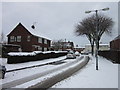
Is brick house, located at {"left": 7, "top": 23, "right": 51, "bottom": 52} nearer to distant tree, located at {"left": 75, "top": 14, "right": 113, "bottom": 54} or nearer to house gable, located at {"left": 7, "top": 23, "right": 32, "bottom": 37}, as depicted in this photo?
house gable, located at {"left": 7, "top": 23, "right": 32, "bottom": 37}

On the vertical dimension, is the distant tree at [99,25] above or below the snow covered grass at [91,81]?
above

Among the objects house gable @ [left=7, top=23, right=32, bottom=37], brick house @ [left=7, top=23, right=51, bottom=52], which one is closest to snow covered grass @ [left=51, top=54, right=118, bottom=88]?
brick house @ [left=7, top=23, right=51, bottom=52]

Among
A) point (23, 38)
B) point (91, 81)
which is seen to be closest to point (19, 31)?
point (23, 38)

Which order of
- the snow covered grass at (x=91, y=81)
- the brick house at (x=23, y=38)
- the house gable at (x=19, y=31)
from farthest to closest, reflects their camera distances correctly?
the house gable at (x=19, y=31) < the brick house at (x=23, y=38) < the snow covered grass at (x=91, y=81)

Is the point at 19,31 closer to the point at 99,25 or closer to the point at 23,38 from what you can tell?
the point at 23,38

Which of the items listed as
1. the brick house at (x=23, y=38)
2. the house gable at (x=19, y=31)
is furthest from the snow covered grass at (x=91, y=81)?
the house gable at (x=19, y=31)

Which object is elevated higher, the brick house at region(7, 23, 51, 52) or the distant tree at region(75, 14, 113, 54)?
the distant tree at region(75, 14, 113, 54)

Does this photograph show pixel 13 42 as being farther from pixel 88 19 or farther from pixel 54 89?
pixel 54 89

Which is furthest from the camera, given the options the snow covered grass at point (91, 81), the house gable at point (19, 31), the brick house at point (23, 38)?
the house gable at point (19, 31)

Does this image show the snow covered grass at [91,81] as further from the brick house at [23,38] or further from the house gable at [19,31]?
the house gable at [19,31]

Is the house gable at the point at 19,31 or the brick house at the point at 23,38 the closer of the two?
the brick house at the point at 23,38

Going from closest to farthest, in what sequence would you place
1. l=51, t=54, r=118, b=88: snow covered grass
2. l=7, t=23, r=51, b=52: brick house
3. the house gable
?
1. l=51, t=54, r=118, b=88: snow covered grass
2. l=7, t=23, r=51, b=52: brick house
3. the house gable

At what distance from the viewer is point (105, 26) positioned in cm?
5356

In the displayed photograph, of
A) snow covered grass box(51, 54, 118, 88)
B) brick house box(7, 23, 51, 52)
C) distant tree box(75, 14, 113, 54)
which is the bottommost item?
snow covered grass box(51, 54, 118, 88)
